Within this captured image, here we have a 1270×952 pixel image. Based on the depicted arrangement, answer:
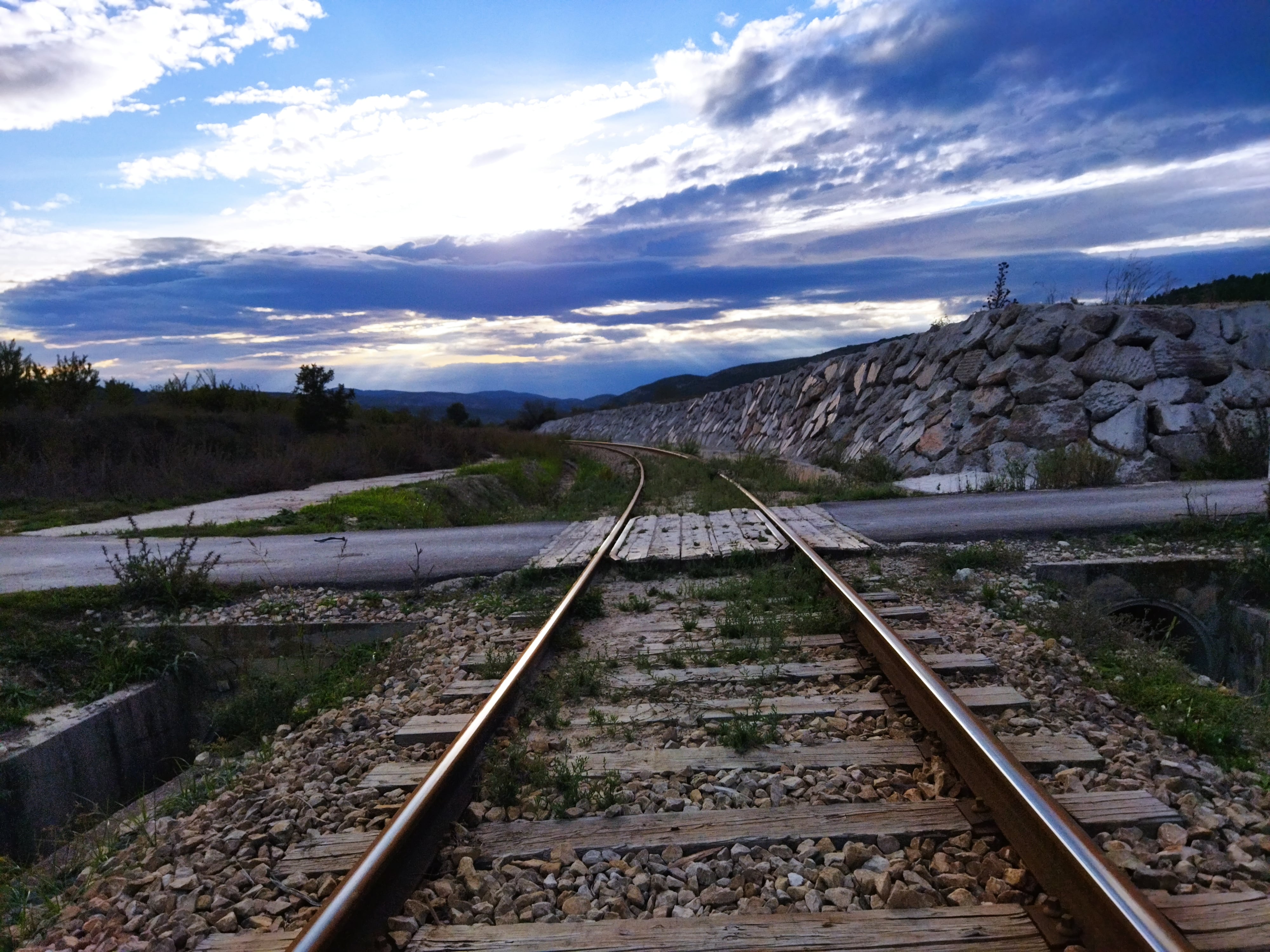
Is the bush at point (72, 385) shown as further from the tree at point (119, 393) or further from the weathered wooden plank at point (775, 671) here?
the weathered wooden plank at point (775, 671)

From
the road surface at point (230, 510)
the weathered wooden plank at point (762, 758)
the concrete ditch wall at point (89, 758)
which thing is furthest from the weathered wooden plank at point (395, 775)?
the road surface at point (230, 510)

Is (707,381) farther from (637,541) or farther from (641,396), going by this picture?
(637,541)

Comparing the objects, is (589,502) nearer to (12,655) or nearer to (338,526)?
(338,526)

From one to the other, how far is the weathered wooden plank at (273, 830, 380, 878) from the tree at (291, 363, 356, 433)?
76.3ft

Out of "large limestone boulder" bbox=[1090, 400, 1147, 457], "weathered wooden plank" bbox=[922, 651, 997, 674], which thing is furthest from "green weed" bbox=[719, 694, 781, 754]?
"large limestone boulder" bbox=[1090, 400, 1147, 457]

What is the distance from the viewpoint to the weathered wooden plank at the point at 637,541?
7668mm

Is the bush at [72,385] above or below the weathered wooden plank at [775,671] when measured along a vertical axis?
above

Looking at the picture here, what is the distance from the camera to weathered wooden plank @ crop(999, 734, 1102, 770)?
329 centimetres

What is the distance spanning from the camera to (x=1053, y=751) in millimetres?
3371

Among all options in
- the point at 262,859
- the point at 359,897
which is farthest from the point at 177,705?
the point at 359,897

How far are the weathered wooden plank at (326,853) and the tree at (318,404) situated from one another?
76.3 feet

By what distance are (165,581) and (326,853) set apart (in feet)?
16.3

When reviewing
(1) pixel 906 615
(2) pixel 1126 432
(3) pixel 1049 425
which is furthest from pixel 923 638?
(3) pixel 1049 425

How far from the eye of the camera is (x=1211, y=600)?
21.3 feet
